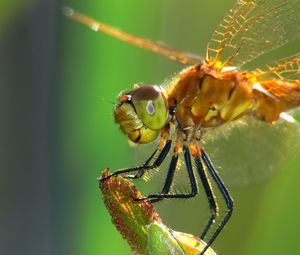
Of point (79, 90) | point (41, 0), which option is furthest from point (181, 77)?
point (41, 0)

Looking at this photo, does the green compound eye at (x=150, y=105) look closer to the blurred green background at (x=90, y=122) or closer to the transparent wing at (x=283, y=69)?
the blurred green background at (x=90, y=122)

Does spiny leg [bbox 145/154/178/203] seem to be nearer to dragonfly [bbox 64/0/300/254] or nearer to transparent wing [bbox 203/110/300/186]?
dragonfly [bbox 64/0/300/254]

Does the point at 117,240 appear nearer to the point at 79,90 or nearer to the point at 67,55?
the point at 79,90

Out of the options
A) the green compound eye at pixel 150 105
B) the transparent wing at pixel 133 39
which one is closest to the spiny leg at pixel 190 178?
the green compound eye at pixel 150 105

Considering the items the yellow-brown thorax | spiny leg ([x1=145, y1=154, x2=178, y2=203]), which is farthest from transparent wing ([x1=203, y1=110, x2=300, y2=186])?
spiny leg ([x1=145, y1=154, x2=178, y2=203])

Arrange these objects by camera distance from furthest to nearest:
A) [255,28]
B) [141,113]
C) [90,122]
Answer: [90,122] < [255,28] < [141,113]

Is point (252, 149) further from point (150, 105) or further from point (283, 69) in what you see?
point (150, 105)

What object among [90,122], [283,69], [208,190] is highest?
[90,122]

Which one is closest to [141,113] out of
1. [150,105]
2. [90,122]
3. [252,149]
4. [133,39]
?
[150,105]
